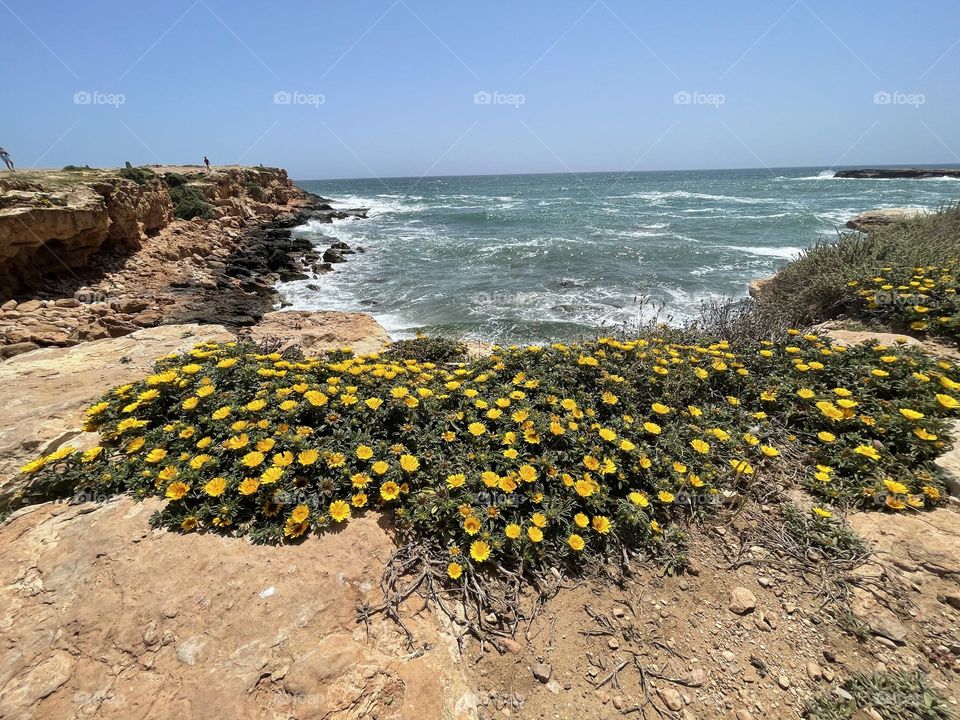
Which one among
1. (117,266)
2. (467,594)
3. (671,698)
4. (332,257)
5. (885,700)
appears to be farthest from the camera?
(332,257)

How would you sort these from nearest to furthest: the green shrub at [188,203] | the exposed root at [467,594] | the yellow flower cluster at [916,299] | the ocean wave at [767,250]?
the exposed root at [467,594], the yellow flower cluster at [916,299], the ocean wave at [767,250], the green shrub at [188,203]

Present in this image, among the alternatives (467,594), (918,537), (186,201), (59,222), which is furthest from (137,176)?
(918,537)

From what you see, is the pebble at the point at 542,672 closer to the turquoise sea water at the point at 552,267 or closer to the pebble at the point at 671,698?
the pebble at the point at 671,698

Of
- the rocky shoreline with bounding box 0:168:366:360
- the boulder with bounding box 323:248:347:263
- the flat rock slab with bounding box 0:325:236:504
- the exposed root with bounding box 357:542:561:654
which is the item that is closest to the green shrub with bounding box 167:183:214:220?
the rocky shoreline with bounding box 0:168:366:360

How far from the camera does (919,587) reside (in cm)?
216

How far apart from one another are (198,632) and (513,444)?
188cm

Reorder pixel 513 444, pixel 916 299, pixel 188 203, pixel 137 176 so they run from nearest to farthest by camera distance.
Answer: pixel 513 444, pixel 916 299, pixel 137 176, pixel 188 203

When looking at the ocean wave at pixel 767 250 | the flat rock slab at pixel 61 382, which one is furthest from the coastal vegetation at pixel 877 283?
the ocean wave at pixel 767 250

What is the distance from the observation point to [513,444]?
2857 mm

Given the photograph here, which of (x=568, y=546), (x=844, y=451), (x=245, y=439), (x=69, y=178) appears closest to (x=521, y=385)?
(x=568, y=546)

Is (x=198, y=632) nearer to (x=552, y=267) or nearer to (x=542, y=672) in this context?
(x=542, y=672)

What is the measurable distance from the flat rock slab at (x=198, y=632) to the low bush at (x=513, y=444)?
229mm

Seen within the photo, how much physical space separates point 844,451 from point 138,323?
11.9 m

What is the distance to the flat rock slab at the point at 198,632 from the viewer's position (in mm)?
1674
